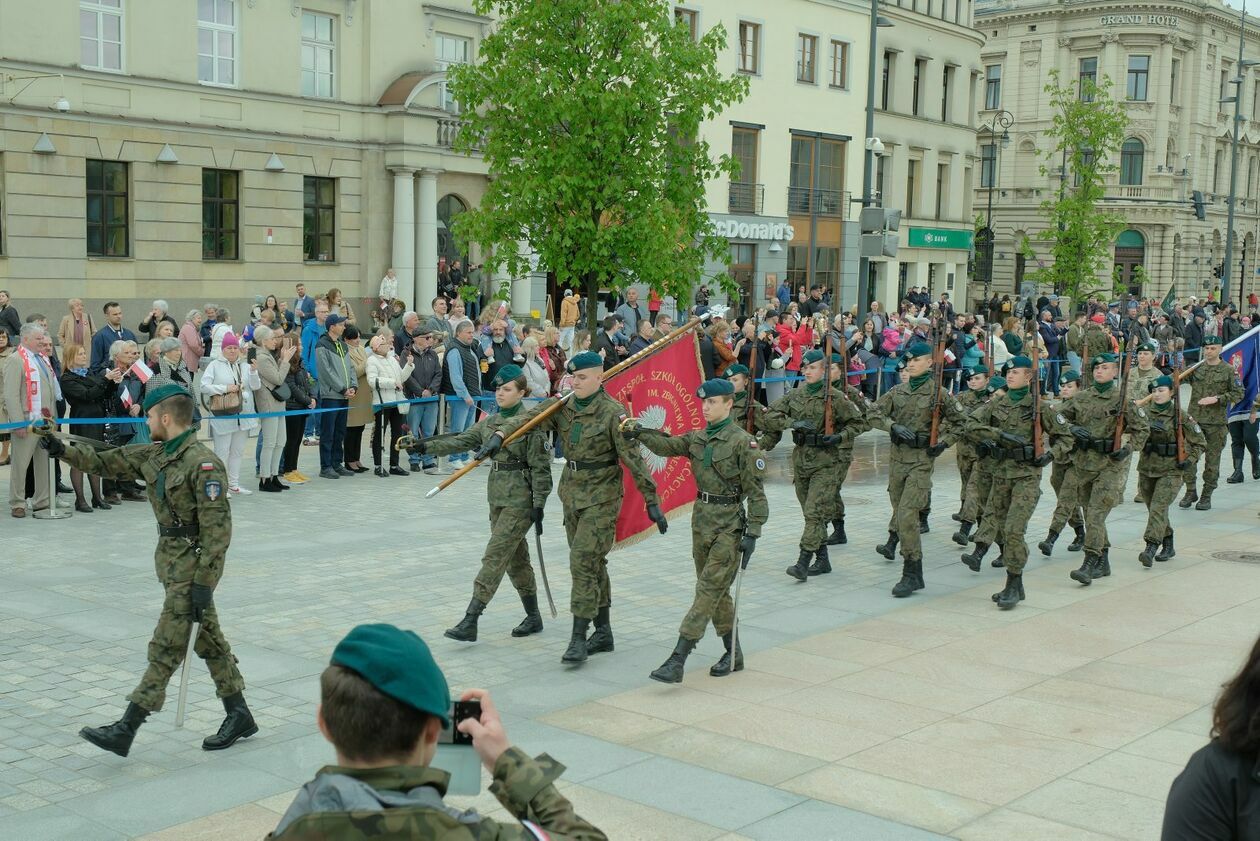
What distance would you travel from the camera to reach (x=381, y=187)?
31.8m

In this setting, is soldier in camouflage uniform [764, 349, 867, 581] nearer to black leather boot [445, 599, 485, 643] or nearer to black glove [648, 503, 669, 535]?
black glove [648, 503, 669, 535]

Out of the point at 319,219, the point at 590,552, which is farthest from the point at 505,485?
the point at 319,219

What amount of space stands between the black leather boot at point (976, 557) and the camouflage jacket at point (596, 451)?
185 inches

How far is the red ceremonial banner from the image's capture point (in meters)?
11.0

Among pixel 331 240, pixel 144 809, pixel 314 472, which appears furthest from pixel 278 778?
pixel 331 240

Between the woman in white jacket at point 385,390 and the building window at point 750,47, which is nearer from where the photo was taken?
the woman in white jacket at point 385,390

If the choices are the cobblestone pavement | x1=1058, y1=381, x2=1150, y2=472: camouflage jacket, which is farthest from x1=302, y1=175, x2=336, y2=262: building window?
x1=1058, y1=381, x2=1150, y2=472: camouflage jacket

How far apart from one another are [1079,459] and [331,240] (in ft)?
69.9

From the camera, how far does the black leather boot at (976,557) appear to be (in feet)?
44.3

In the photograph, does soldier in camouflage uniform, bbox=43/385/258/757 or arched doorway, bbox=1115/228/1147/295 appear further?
arched doorway, bbox=1115/228/1147/295

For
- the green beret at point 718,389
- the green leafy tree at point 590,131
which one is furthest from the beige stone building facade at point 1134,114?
the green beret at point 718,389

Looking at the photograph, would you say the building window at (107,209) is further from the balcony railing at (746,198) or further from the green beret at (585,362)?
the balcony railing at (746,198)

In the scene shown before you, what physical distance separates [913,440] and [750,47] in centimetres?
3268

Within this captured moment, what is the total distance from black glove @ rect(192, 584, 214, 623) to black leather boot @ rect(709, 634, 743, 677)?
138 inches
